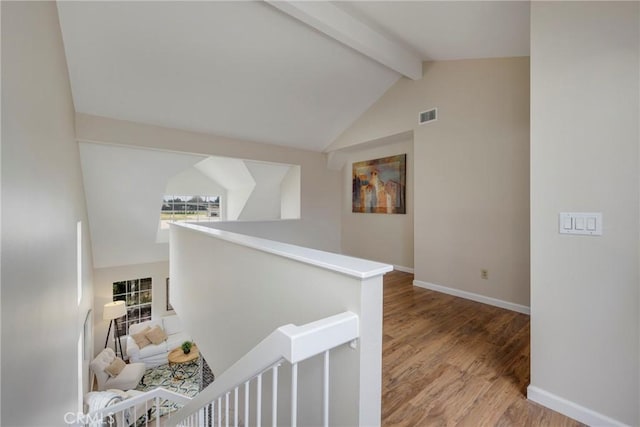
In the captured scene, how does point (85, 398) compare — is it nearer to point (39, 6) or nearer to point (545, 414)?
point (39, 6)

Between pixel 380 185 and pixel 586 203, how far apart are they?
3517 millimetres

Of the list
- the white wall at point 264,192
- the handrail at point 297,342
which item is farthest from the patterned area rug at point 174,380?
the handrail at point 297,342

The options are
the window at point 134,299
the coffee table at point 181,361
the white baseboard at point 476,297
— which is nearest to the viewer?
the white baseboard at point 476,297

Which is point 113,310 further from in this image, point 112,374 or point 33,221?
point 33,221

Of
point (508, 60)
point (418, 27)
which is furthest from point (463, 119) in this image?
point (418, 27)

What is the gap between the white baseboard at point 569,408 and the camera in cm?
139

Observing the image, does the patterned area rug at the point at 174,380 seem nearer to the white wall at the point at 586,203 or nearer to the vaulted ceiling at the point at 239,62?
the vaulted ceiling at the point at 239,62

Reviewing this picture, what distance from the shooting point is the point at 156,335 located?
6.36 metres

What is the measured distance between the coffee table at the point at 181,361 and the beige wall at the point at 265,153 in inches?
148

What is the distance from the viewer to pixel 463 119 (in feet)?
11.0

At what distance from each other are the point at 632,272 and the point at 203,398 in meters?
2.20

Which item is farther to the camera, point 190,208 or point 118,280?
point 190,208

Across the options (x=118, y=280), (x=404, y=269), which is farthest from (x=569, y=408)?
(x=118, y=280)

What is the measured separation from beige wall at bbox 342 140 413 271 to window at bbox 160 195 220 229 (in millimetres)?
4038
